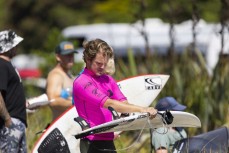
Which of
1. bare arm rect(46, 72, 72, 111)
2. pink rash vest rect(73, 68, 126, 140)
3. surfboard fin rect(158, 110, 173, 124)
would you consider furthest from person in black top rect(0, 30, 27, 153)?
surfboard fin rect(158, 110, 173, 124)

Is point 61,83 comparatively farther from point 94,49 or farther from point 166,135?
point 94,49

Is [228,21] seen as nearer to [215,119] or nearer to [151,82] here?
[215,119]

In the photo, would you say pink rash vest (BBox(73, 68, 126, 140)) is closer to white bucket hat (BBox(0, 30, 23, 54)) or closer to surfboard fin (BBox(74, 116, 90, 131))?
surfboard fin (BBox(74, 116, 90, 131))

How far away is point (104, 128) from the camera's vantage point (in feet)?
21.3

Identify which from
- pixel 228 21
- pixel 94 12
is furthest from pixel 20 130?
pixel 94 12

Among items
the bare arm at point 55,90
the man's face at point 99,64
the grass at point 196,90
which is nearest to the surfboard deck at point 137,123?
the man's face at point 99,64

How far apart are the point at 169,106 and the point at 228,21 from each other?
4671 mm

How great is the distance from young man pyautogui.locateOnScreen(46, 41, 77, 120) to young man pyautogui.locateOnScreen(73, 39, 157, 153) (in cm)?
275

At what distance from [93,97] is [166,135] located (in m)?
1.46

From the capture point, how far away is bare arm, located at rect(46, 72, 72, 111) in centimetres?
955

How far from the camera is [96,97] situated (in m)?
6.60

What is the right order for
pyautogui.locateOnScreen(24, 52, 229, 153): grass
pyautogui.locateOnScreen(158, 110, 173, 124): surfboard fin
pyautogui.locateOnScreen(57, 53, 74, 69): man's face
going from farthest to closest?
1. pyautogui.locateOnScreen(24, 52, 229, 153): grass
2. pyautogui.locateOnScreen(57, 53, 74, 69): man's face
3. pyautogui.locateOnScreen(158, 110, 173, 124): surfboard fin

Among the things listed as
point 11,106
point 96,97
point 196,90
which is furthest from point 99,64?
point 196,90

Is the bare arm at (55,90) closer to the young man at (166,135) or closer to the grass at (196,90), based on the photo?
the grass at (196,90)
